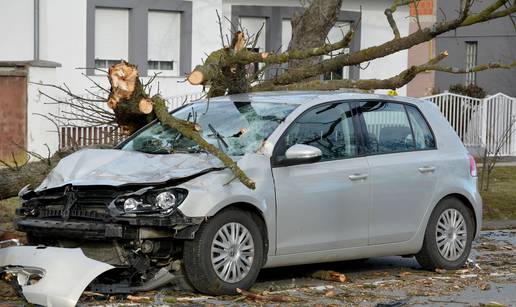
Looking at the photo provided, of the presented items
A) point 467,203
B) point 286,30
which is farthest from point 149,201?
point 286,30

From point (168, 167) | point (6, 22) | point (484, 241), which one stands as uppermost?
point (6, 22)

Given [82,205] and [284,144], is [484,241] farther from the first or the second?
[82,205]

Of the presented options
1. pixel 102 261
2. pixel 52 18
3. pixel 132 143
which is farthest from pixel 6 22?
pixel 102 261

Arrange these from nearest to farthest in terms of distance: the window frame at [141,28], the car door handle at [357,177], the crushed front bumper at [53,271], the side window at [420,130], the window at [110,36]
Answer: the crushed front bumper at [53,271] < the car door handle at [357,177] < the side window at [420,130] < the window frame at [141,28] < the window at [110,36]

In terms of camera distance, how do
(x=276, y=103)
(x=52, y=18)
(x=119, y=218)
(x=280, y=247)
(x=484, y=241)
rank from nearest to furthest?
(x=119, y=218) → (x=280, y=247) → (x=276, y=103) → (x=484, y=241) → (x=52, y=18)

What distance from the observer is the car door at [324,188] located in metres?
9.48

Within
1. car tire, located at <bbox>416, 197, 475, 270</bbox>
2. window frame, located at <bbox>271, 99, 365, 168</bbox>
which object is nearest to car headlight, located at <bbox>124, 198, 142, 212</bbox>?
window frame, located at <bbox>271, 99, 365, 168</bbox>

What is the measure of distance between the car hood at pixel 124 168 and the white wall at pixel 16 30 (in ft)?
50.1

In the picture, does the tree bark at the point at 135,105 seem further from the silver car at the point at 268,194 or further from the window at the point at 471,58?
the window at the point at 471,58

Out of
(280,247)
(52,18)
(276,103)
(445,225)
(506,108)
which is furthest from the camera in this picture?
(506,108)

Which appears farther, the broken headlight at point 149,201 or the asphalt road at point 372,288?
the asphalt road at point 372,288

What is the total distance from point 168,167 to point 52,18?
15.7 m

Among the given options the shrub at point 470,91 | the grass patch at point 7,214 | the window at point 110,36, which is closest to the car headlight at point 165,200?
the grass patch at point 7,214

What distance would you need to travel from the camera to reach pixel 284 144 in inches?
379
